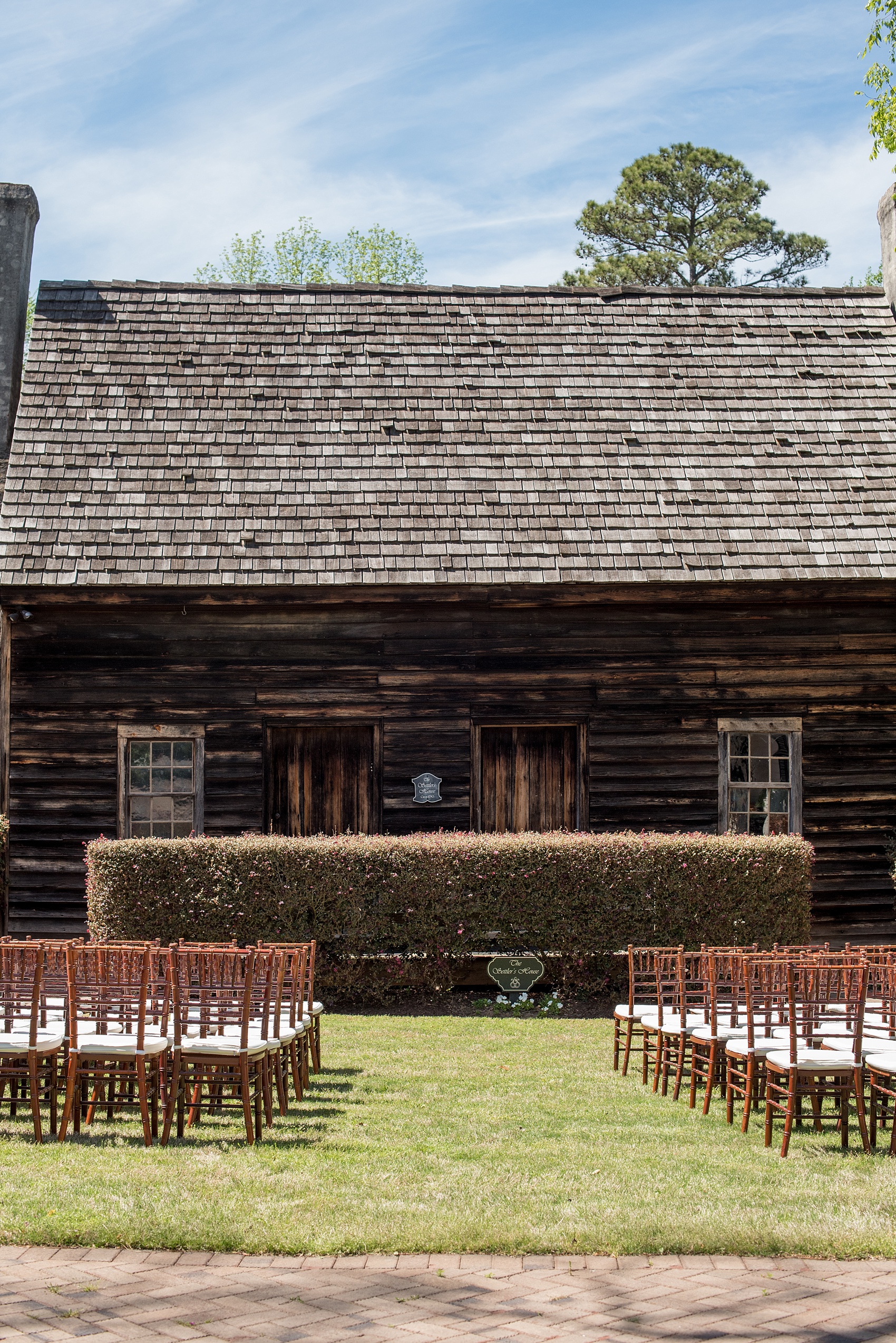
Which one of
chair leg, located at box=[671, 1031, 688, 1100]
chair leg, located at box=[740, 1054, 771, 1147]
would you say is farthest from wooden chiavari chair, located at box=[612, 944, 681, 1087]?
chair leg, located at box=[740, 1054, 771, 1147]

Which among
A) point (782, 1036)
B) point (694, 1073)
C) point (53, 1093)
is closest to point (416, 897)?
point (694, 1073)

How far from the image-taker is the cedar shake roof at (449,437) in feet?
48.2

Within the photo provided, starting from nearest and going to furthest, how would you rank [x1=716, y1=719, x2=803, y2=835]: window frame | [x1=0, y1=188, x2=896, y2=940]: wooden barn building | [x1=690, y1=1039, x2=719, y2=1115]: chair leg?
[x1=690, y1=1039, x2=719, y2=1115]: chair leg, [x1=0, y1=188, x2=896, y2=940]: wooden barn building, [x1=716, y1=719, x2=803, y2=835]: window frame

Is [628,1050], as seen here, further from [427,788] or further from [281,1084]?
[427,788]

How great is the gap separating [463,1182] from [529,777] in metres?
9.03

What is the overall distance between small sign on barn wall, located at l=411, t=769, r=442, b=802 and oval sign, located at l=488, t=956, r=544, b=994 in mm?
2525

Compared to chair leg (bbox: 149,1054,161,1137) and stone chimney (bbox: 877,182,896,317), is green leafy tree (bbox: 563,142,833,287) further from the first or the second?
chair leg (bbox: 149,1054,161,1137)

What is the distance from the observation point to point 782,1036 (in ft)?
27.1

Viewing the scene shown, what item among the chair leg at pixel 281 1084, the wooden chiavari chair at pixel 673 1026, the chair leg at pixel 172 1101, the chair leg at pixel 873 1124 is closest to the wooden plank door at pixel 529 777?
the wooden chiavari chair at pixel 673 1026

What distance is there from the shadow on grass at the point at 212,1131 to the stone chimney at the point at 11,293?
10.9 metres

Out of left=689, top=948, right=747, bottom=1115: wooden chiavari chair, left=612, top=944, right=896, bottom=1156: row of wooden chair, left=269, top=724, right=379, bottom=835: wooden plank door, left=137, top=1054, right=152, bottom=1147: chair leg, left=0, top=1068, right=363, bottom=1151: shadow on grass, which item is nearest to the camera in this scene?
left=137, top=1054, right=152, bottom=1147: chair leg

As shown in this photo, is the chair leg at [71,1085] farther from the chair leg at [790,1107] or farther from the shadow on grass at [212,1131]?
the chair leg at [790,1107]

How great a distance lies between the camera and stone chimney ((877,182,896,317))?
18.3 meters

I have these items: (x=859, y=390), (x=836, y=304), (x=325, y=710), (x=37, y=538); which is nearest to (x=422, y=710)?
(x=325, y=710)
